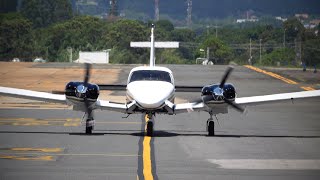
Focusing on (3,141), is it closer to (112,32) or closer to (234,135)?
(234,135)

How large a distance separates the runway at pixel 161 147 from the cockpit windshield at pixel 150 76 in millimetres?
2106

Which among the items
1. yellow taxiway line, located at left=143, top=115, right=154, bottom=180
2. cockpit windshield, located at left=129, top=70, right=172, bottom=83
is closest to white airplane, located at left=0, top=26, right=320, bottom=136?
cockpit windshield, located at left=129, top=70, right=172, bottom=83

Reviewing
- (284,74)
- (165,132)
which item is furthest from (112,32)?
(165,132)

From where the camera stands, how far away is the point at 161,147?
31.8 metres

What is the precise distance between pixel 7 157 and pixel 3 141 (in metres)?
4.92

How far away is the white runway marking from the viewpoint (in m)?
26.7

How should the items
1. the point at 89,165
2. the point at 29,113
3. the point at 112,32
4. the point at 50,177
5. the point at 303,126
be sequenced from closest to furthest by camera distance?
the point at 50,177 < the point at 89,165 < the point at 303,126 < the point at 29,113 < the point at 112,32

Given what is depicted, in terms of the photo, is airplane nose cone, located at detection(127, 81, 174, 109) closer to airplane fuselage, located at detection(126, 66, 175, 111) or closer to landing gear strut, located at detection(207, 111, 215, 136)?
airplane fuselage, located at detection(126, 66, 175, 111)

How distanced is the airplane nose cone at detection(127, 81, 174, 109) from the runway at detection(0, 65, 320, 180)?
1342 millimetres

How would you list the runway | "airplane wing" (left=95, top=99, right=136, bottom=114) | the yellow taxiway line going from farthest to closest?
"airplane wing" (left=95, top=99, right=136, bottom=114)
the runway
the yellow taxiway line

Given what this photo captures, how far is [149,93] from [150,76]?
2123 millimetres

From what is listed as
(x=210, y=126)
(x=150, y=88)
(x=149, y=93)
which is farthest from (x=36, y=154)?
(x=210, y=126)

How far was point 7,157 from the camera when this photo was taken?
28297 millimetres

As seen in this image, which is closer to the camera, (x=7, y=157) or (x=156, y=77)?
(x=7, y=157)
